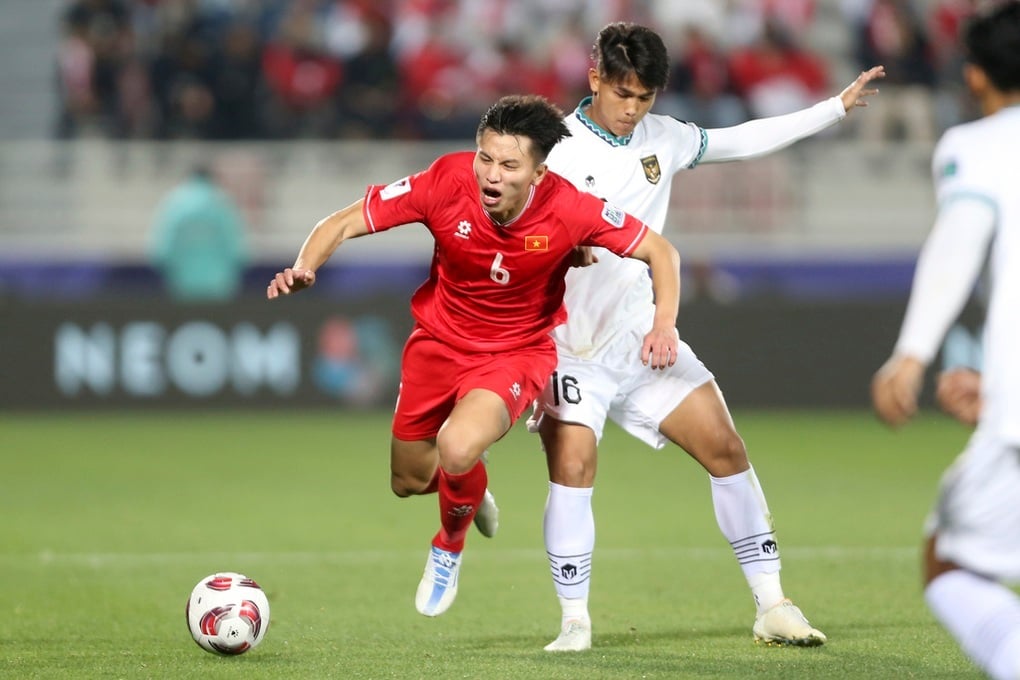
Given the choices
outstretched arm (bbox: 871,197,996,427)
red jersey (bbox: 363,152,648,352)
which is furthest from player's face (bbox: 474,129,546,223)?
outstretched arm (bbox: 871,197,996,427)

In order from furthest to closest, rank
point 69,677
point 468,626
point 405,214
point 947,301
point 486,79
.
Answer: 1. point 486,79
2. point 468,626
3. point 405,214
4. point 69,677
5. point 947,301

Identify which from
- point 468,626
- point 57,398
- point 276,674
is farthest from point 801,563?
point 57,398

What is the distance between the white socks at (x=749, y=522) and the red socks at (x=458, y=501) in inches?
35.0

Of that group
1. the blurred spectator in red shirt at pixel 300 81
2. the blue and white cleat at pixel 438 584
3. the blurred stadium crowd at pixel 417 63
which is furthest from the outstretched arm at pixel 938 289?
the blurred spectator in red shirt at pixel 300 81

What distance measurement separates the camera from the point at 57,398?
1477 cm

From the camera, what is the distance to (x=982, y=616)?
12.0 ft

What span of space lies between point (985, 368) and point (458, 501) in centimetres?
275

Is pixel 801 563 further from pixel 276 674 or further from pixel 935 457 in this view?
pixel 935 457

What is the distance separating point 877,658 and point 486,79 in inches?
508

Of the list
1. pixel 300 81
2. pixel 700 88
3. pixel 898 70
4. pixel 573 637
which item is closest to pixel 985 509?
pixel 573 637

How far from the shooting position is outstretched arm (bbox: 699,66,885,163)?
6.29m

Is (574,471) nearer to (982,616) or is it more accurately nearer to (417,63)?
(982,616)

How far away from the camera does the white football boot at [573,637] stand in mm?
5707

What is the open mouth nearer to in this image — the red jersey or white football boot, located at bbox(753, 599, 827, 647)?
the red jersey
